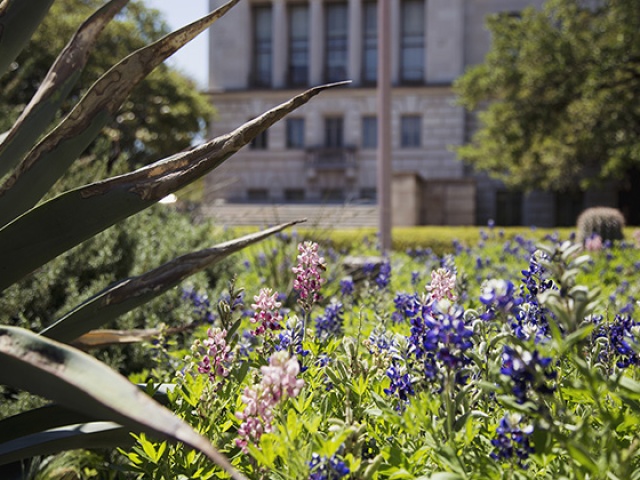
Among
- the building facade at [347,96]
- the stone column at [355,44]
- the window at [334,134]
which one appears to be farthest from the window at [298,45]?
the window at [334,134]

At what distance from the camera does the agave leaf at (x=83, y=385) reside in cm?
106

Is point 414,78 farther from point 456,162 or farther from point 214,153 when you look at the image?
point 214,153

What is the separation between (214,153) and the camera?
6.40ft

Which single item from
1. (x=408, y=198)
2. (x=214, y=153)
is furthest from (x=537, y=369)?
(x=408, y=198)

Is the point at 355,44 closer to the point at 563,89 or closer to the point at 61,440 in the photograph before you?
Result: the point at 563,89

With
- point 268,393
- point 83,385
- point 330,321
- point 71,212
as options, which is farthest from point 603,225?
point 83,385

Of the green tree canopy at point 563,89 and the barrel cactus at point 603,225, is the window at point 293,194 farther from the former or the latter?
the barrel cactus at point 603,225

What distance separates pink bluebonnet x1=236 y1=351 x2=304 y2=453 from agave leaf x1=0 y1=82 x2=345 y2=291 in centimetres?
75

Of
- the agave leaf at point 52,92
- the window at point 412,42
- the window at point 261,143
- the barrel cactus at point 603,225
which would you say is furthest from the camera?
the window at point 412,42

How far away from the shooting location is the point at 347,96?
112 feet

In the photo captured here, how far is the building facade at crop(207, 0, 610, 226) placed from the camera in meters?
33.2

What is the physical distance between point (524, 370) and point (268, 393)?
0.53 meters

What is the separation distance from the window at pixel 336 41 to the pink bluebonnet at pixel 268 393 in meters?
36.0

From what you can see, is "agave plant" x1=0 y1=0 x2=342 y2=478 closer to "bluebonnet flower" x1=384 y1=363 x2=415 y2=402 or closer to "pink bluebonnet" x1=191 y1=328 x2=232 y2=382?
"pink bluebonnet" x1=191 y1=328 x2=232 y2=382
